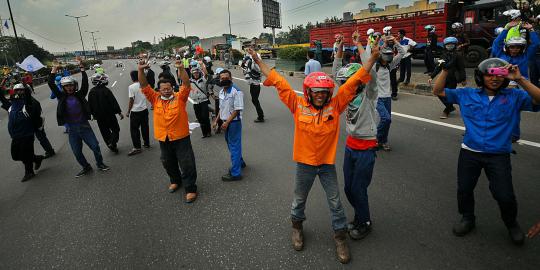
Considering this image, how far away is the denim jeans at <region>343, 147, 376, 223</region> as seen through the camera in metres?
2.85

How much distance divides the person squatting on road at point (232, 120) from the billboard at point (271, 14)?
4401 centimetres

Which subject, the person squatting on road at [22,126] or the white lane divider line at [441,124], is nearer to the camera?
the white lane divider line at [441,124]

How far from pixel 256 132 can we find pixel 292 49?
13358 millimetres

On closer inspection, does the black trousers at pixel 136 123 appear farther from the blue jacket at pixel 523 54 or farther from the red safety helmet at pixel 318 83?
the blue jacket at pixel 523 54

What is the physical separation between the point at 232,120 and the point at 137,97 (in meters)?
2.87

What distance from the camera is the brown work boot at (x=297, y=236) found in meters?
2.92

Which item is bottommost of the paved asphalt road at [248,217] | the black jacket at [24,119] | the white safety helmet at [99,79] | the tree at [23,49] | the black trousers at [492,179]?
the paved asphalt road at [248,217]

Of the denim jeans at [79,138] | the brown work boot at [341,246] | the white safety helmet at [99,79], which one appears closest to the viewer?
the brown work boot at [341,246]

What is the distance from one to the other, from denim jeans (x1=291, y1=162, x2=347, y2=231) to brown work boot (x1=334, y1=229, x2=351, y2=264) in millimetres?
53

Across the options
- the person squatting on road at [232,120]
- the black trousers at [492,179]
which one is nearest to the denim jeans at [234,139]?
the person squatting on road at [232,120]

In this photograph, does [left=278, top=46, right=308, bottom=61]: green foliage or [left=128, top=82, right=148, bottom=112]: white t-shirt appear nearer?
[left=128, top=82, right=148, bottom=112]: white t-shirt

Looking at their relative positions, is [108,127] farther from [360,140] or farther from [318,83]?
[360,140]

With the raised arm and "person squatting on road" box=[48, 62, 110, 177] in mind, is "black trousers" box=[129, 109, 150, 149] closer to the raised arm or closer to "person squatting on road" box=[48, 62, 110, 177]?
"person squatting on road" box=[48, 62, 110, 177]

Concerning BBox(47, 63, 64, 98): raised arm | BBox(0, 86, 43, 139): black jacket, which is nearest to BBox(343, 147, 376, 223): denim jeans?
BBox(47, 63, 64, 98): raised arm
